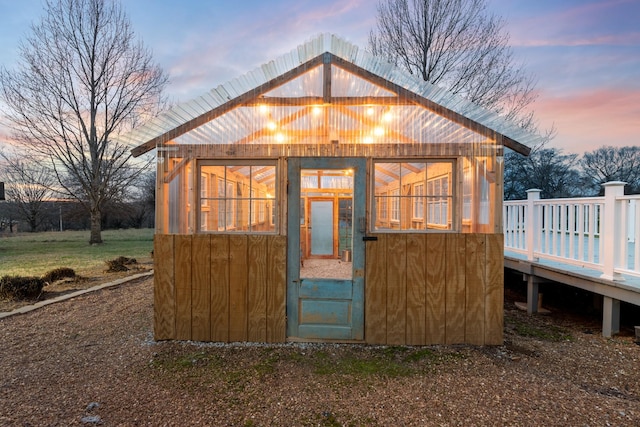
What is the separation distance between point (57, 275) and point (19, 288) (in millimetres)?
1517

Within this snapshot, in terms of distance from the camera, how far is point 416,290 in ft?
12.3

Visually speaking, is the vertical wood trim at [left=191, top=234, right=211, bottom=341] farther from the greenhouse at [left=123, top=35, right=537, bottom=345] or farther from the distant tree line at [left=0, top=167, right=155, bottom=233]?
the distant tree line at [left=0, top=167, right=155, bottom=233]

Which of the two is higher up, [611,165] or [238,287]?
[611,165]

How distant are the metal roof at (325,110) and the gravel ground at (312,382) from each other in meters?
2.40

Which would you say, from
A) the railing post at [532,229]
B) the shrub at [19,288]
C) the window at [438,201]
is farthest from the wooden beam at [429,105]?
the shrub at [19,288]

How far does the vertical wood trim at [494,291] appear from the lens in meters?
3.67

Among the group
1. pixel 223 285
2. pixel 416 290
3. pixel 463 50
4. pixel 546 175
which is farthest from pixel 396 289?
pixel 546 175

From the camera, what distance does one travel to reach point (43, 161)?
1480 cm

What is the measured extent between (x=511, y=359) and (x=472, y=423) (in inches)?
56.5

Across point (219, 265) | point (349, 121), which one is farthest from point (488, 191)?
point (219, 265)

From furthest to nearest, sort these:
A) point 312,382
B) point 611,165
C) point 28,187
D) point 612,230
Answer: point 611,165
point 28,187
point 612,230
point 312,382

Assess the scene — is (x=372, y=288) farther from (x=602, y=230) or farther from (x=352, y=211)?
(x=602, y=230)

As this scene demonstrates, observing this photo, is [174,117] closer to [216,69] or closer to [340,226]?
[340,226]

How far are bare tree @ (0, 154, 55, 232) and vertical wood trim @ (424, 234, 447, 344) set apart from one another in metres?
18.5
